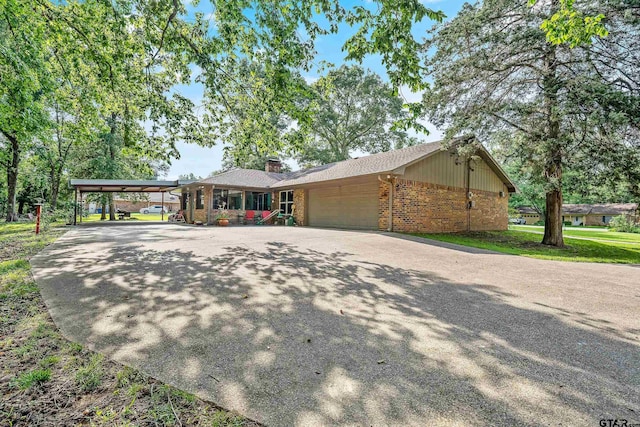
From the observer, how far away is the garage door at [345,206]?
44.3 feet

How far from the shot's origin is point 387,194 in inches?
501

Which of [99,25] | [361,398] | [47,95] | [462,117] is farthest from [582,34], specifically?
[47,95]

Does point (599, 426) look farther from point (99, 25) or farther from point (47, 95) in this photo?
point (47, 95)

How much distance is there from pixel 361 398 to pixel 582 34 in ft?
22.2

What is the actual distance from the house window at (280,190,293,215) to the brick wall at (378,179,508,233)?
759 cm

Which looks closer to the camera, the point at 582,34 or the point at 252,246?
the point at 582,34

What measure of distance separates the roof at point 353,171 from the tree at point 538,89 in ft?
7.46

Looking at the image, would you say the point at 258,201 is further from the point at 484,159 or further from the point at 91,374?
the point at 91,374

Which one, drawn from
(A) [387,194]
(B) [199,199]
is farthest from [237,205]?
(A) [387,194]

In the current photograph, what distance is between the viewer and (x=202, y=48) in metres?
7.21

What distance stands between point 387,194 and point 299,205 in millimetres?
6735

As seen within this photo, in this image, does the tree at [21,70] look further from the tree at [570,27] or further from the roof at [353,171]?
the tree at [570,27]

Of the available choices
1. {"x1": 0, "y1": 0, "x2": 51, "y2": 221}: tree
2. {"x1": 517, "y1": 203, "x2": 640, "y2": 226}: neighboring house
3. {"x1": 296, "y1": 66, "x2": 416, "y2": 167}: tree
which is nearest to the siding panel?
{"x1": 0, "y1": 0, "x2": 51, "y2": 221}: tree

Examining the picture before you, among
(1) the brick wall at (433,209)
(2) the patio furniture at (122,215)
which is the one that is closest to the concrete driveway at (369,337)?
(1) the brick wall at (433,209)
